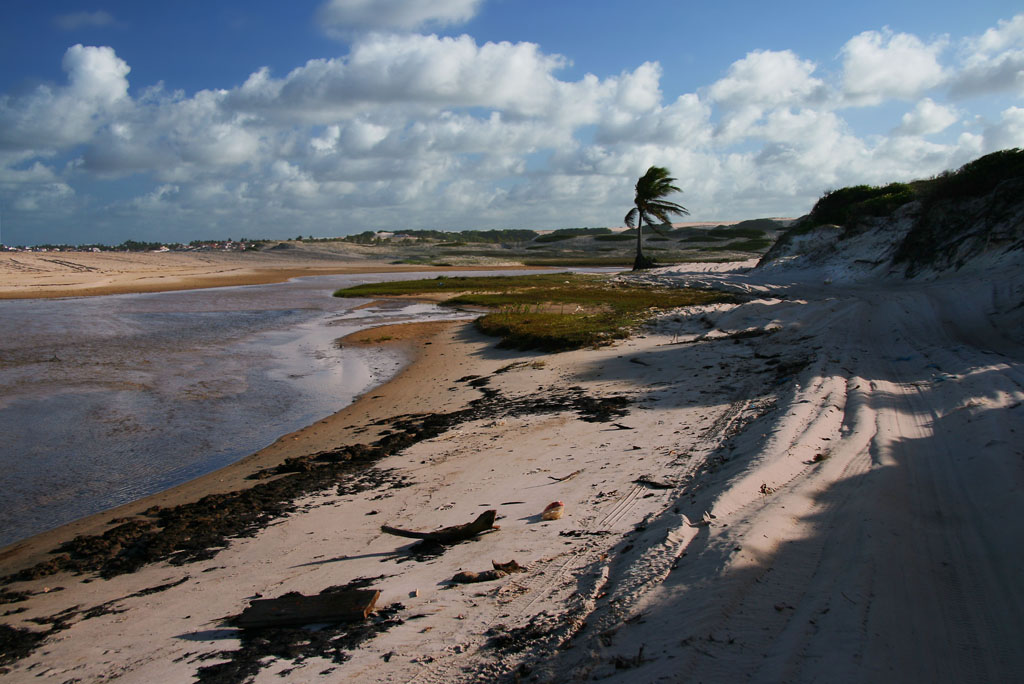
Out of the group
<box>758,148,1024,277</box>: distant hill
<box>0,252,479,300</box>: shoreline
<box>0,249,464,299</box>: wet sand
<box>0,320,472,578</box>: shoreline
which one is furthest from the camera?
<box>0,249,464,299</box>: wet sand

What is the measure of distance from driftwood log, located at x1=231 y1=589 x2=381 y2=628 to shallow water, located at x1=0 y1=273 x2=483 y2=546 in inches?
131

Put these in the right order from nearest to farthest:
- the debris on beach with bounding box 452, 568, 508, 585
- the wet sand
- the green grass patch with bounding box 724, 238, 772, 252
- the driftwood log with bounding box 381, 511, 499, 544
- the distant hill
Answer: the debris on beach with bounding box 452, 568, 508, 585 → the driftwood log with bounding box 381, 511, 499, 544 → the distant hill → the wet sand → the green grass patch with bounding box 724, 238, 772, 252

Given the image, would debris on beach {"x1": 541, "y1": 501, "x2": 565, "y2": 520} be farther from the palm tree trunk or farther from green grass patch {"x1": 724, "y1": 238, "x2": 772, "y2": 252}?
Answer: green grass patch {"x1": 724, "y1": 238, "x2": 772, "y2": 252}

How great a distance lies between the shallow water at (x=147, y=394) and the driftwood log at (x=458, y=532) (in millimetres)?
3463

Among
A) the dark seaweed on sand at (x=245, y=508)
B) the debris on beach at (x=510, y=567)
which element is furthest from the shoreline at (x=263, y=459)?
the debris on beach at (x=510, y=567)

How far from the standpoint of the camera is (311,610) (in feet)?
11.5

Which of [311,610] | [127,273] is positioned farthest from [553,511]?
[127,273]

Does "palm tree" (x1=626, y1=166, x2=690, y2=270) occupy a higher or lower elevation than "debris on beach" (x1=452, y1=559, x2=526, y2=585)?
higher

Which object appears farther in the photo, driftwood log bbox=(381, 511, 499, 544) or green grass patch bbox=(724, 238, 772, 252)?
green grass patch bbox=(724, 238, 772, 252)

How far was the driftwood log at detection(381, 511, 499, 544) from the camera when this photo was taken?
4.34 metres

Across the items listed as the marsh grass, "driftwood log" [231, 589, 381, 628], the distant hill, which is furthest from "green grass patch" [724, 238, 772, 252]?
"driftwood log" [231, 589, 381, 628]

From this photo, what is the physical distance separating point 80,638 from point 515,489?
3.01m

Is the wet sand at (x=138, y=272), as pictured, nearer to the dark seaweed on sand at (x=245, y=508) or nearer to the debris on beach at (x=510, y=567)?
the dark seaweed on sand at (x=245, y=508)

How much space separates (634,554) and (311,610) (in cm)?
186
